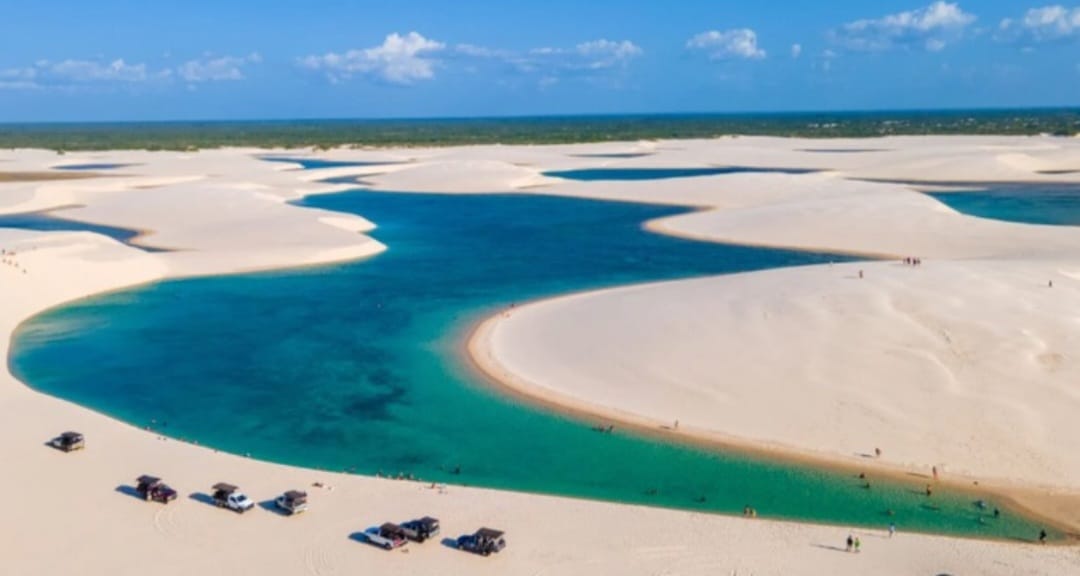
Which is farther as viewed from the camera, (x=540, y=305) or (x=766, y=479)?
(x=540, y=305)

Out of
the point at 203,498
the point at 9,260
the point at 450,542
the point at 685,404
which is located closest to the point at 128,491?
the point at 203,498

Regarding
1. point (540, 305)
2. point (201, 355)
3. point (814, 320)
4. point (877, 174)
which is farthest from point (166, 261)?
point (877, 174)

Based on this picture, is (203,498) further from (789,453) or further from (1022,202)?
(1022,202)

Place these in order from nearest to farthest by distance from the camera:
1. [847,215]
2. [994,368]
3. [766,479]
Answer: [766,479] < [994,368] < [847,215]

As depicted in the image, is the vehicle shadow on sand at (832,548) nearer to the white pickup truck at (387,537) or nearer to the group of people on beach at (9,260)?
the white pickup truck at (387,537)

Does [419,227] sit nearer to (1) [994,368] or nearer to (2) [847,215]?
(2) [847,215]

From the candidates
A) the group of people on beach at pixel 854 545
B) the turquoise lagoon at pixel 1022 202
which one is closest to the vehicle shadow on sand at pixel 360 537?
the group of people on beach at pixel 854 545

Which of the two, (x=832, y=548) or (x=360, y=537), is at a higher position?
(x=360, y=537)
